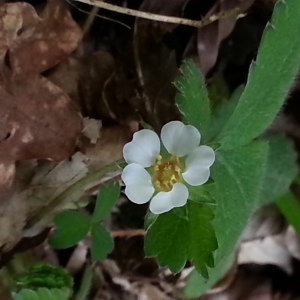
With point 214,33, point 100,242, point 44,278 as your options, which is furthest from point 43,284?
point 214,33

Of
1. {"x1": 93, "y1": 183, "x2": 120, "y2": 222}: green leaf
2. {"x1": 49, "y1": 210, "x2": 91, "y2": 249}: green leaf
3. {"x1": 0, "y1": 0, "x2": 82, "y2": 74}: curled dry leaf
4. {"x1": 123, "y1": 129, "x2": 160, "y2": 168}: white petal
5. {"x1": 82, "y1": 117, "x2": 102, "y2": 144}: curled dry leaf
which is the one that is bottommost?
{"x1": 49, "y1": 210, "x2": 91, "y2": 249}: green leaf

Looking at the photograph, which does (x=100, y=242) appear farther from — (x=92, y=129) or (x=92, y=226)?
(x=92, y=129)

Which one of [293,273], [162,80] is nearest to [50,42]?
[162,80]

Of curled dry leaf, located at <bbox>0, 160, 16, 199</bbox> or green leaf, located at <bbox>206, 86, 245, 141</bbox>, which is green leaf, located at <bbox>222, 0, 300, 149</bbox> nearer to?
green leaf, located at <bbox>206, 86, 245, 141</bbox>

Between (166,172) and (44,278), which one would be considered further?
(44,278)

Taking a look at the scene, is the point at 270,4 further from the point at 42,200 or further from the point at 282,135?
the point at 42,200

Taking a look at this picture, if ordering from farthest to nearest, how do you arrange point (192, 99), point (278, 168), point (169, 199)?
point (278, 168) < point (192, 99) < point (169, 199)

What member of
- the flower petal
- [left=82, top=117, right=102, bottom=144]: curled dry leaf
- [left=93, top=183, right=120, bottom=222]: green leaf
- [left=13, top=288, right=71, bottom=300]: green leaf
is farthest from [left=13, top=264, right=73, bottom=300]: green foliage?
the flower petal
